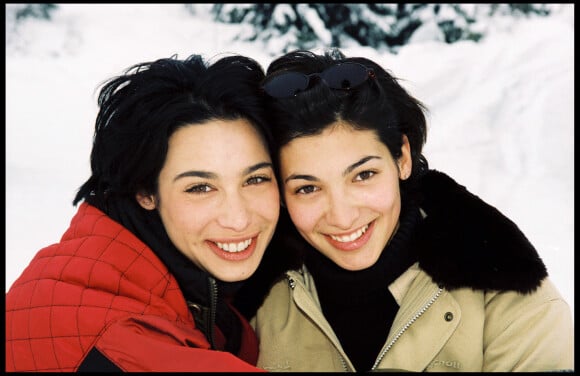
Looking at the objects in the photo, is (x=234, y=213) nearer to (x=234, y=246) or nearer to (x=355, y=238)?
(x=234, y=246)

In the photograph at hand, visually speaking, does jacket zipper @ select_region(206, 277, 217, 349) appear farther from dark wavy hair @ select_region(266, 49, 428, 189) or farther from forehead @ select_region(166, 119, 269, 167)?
dark wavy hair @ select_region(266, 49, 428, 189)

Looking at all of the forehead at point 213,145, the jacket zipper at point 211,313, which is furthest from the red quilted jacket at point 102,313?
the forehead at point 213,145

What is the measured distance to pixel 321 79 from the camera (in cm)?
237

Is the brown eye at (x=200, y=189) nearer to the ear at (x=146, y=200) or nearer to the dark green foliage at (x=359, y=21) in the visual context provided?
the ear at (x=146, y=200)

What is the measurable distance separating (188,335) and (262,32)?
406 cm

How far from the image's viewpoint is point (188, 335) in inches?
80.5

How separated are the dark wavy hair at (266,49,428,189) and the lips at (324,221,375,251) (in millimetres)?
295

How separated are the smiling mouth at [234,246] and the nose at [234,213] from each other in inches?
4.5

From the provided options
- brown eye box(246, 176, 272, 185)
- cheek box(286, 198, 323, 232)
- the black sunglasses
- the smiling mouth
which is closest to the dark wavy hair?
the black sunglasses

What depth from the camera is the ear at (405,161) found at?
2.54 metres

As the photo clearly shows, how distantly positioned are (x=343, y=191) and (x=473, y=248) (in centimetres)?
51

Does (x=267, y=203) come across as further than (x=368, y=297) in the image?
No

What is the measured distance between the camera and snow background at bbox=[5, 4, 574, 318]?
15.2 ft

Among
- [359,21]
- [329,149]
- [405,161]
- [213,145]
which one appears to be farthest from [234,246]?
[359,21]
